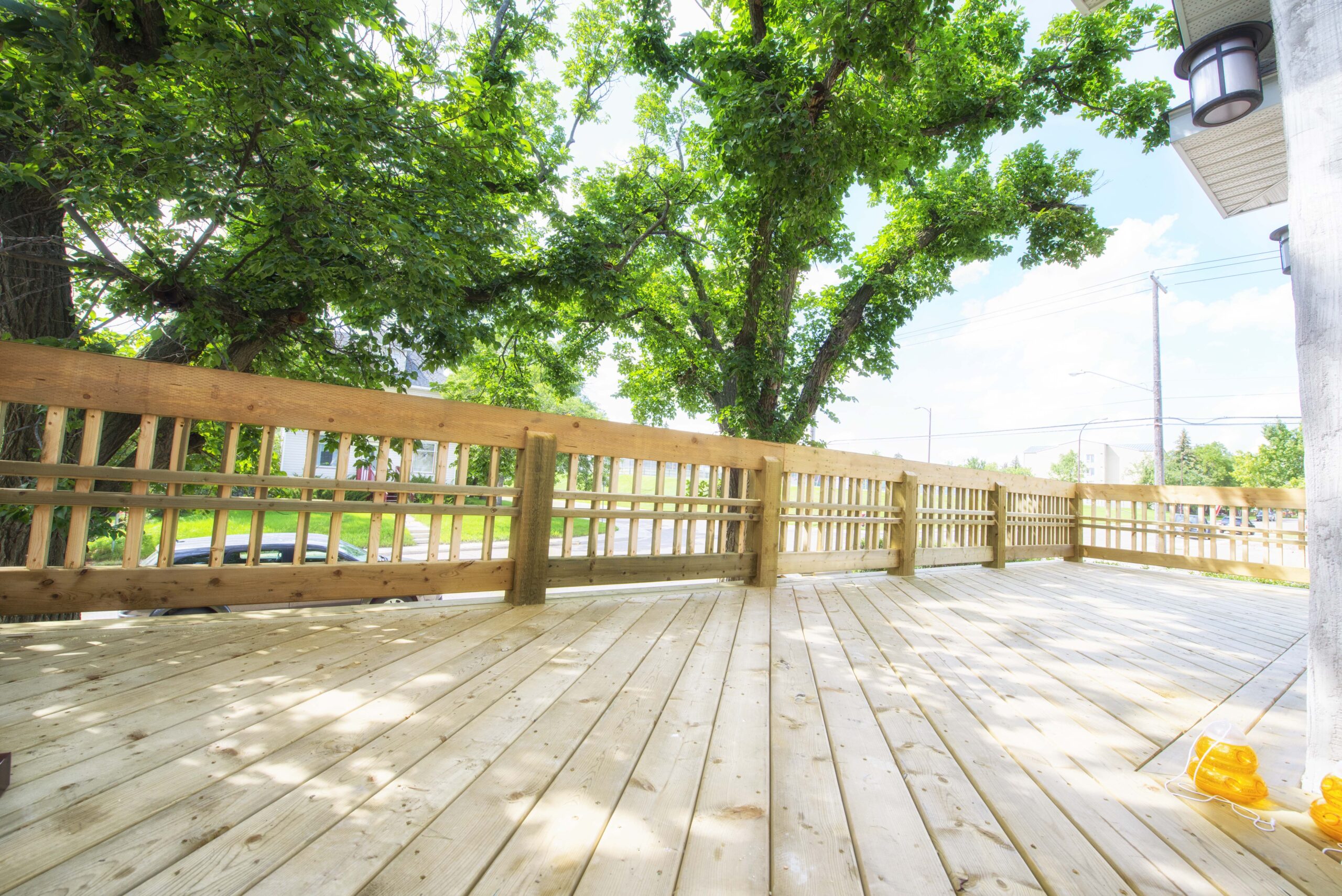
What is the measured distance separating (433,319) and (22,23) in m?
3.69

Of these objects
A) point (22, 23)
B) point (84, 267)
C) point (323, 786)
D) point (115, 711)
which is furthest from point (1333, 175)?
point (84, 267)

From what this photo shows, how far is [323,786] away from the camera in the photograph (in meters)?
1.29

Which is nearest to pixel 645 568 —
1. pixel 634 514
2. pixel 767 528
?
pixel 634 514

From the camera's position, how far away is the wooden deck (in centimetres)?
107

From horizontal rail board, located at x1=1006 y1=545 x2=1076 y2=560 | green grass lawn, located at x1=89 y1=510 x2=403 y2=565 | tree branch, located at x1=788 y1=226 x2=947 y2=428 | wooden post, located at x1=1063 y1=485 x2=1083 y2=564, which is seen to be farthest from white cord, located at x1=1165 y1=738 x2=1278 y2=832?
green grass lawn, located at x1=89 y1=510 x2=403 y2=565

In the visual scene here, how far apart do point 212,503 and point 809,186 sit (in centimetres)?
499

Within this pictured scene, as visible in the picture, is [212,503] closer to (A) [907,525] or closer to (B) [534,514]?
(B) [534,514]

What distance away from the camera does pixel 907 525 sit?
554 cm

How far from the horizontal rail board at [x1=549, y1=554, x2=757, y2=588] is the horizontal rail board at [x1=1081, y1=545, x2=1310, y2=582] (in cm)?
606

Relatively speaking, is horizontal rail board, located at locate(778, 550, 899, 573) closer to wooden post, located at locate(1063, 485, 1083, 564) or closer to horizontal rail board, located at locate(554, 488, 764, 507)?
horizontal rail board, located at locate(554, 488, 764, 507)

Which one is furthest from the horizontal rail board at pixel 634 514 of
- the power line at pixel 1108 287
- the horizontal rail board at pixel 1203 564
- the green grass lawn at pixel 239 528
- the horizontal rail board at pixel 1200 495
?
the power line at pixel 1108 287

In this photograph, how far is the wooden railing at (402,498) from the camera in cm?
235

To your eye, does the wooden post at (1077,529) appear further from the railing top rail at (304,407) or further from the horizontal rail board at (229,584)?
the horizontal rail board at (229,584)

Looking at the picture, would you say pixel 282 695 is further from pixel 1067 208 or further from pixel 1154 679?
pixel 1067 208
